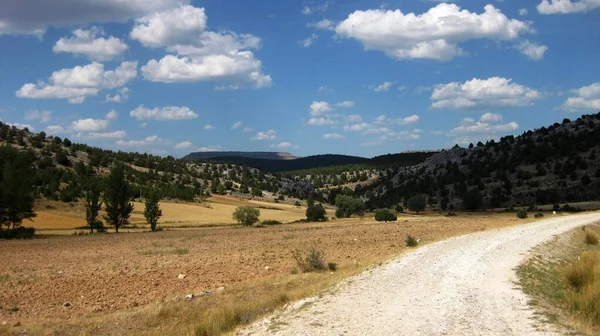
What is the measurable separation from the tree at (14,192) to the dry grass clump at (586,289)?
61.6 metres

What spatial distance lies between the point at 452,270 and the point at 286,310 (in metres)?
7.64

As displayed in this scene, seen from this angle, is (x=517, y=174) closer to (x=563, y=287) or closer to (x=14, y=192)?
(x=14, y=192)

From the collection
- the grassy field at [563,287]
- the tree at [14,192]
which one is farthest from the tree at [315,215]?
the grassy field at [563,287]

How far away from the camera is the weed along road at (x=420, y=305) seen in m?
11.0

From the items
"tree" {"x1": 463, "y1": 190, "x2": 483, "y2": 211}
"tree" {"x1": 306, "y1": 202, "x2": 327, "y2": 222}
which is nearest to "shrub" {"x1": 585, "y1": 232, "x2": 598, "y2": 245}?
"tree" {"x1": 306, "y1": 202, "x2": 327, "y2": 222}

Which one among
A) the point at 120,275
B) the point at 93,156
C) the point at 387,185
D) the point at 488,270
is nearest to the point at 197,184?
the point at 93,156

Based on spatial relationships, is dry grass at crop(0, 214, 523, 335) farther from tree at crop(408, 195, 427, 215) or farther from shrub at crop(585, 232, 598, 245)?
tree at crop(408, 195, 427, 215)

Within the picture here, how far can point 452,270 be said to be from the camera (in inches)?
727

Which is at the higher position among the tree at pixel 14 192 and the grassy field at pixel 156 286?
the tree at pixel 14 192

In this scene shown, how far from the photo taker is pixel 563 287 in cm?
1689

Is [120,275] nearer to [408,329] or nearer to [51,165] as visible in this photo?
[408,329]

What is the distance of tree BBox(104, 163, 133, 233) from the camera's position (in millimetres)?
76250

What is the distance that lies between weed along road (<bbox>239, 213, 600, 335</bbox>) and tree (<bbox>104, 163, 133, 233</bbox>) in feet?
210

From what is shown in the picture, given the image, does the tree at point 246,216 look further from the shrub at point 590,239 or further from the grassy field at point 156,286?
the shrub at point 590,239
